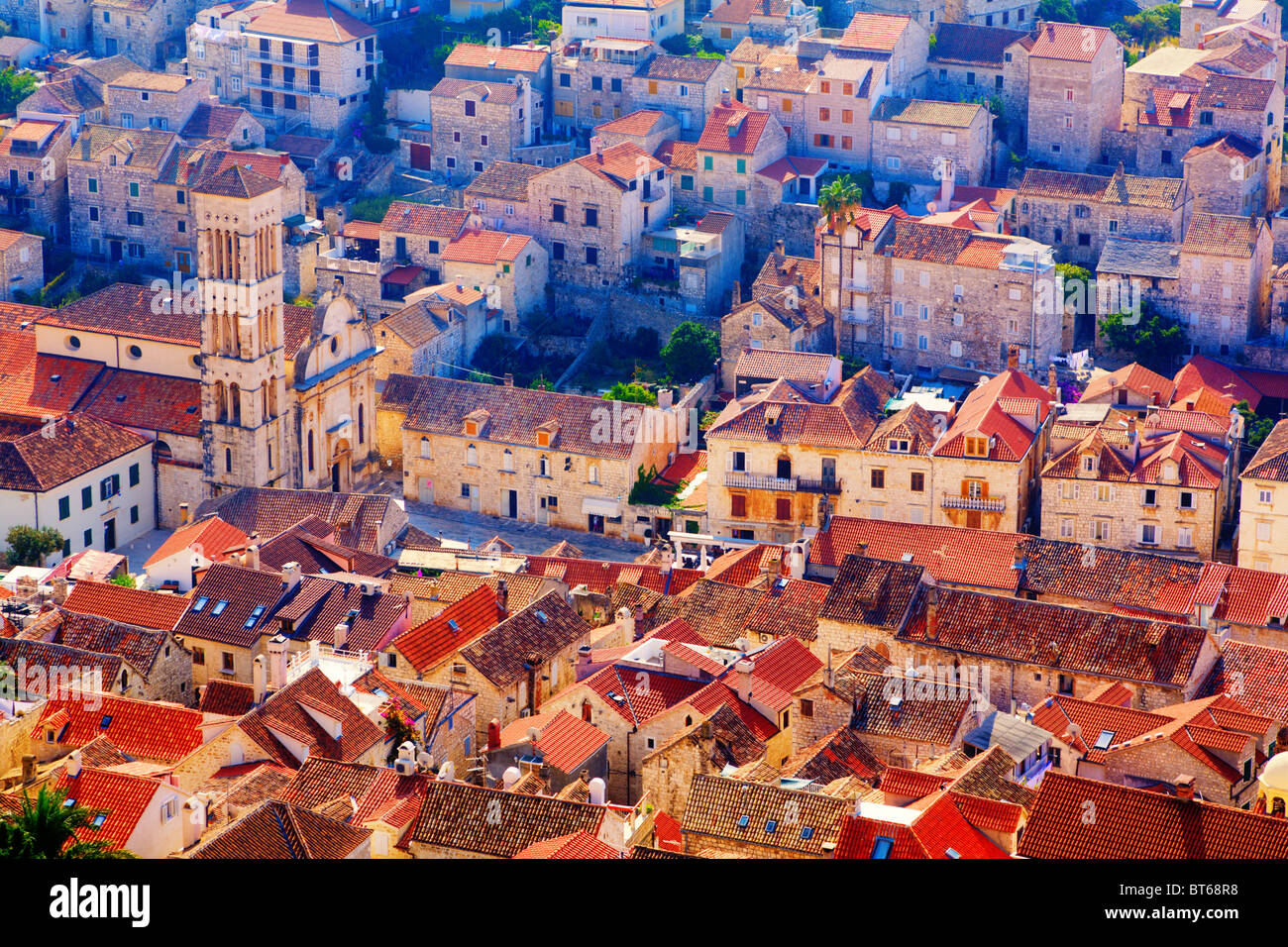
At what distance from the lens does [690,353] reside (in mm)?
94812

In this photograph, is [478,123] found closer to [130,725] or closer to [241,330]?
[241,330]

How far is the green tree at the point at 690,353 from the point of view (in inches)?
3735

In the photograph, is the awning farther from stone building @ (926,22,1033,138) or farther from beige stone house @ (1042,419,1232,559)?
stone building @ (926,22,1033,138)

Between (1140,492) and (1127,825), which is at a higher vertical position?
(1127,825)

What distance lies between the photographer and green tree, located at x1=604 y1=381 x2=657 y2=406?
302ft

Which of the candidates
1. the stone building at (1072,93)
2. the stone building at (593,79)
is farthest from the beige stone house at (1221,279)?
the stone building at (593,79)

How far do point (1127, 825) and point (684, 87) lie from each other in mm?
69323

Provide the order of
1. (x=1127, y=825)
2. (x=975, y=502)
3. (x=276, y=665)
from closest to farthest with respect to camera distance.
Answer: (x=1127, y=825) < (x=276, y=665) < (x=975, y=502)

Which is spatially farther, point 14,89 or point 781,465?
point 14,89

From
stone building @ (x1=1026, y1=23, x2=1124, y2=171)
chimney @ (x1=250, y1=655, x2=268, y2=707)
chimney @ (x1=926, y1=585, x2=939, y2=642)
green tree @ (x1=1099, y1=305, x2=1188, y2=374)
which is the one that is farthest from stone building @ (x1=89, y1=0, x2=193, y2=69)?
chimney @ (x1=926, y1=585, x2=939, y2=642)

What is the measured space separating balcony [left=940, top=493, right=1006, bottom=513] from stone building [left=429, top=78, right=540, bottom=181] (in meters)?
39.0

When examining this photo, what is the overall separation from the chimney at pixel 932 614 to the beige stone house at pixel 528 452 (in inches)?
819

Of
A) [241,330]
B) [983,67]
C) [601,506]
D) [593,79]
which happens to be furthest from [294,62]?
[601,506]
